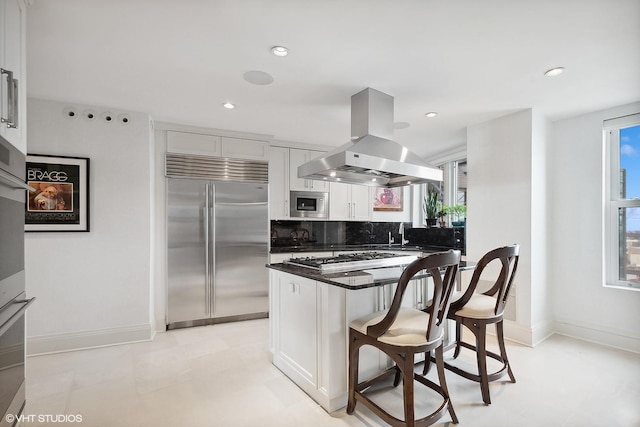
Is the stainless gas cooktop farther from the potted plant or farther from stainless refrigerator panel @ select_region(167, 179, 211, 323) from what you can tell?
the potted plant

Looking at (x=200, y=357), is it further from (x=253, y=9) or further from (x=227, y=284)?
(x=253, y=9)

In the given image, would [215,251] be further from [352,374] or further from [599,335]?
[599,335]

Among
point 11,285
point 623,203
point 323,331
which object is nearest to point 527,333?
point 623,203

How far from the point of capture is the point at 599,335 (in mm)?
3123

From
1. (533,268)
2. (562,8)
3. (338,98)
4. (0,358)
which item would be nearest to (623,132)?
(533,268)

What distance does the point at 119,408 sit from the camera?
204 centimetres

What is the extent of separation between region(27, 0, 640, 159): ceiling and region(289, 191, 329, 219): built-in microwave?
4.69ft

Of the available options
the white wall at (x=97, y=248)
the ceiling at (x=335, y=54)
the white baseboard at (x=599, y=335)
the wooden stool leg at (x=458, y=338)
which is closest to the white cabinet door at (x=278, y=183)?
the ceiling at (x=335, y=54)

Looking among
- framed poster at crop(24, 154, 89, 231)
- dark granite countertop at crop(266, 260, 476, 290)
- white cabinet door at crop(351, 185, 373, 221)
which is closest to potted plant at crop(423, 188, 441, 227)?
white cabinet door at crop(351, 185, 373, 221)

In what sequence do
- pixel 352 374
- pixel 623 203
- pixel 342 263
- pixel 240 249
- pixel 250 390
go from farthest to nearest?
1. pixel 240 249
2. pixel 623 203
3. pixel 342 263
4. pixel 250 390
5. pixel 352 374

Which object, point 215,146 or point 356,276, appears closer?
point 356,276

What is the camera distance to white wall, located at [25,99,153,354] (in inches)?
115

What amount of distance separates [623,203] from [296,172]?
3608mm

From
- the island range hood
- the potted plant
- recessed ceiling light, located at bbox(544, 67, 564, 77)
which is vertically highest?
recessed ceiling light, located at bbox(544, 67, 564, 77)
